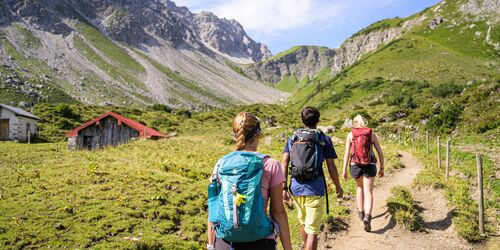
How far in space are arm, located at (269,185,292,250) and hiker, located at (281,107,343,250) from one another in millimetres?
1922

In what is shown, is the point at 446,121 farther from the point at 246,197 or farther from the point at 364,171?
the point at 246,197

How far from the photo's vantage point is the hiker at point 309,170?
227 inches

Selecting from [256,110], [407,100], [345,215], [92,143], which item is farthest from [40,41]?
[345,215]

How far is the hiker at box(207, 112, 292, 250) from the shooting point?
3506 millimetres

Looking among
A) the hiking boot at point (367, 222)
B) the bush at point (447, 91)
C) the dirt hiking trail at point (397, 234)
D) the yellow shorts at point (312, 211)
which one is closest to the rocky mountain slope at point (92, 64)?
the bush at point (447, 91)

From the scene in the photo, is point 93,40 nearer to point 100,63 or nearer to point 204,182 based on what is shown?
point 100,63

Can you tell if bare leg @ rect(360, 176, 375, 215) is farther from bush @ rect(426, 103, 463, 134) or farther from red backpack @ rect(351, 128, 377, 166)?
bush @ rect(426, 103, 463, 134)

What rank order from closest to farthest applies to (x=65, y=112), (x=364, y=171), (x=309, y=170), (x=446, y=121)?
(x=309, y=170) → (x=364, y=171) → (x=446, y=121) → (x=65, y=112)

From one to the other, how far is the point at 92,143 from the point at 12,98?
5857cm

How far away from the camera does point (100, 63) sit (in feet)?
466

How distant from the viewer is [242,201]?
3484 millimetres

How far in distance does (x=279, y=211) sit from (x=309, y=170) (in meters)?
2.00

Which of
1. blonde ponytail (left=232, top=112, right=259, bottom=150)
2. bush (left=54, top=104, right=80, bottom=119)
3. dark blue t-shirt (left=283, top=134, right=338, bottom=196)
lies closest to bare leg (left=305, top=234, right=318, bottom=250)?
dark blue t-shirt (left=283, top=134, right=338, bottom=196)

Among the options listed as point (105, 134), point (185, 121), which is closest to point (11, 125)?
point (105, 134)
